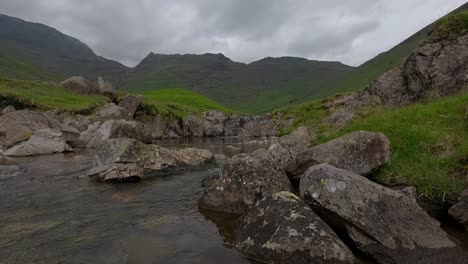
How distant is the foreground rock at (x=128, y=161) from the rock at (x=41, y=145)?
13.1 m

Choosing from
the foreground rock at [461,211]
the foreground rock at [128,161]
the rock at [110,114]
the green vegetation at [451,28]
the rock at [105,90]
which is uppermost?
the rock at [105,90]

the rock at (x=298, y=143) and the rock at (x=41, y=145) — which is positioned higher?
the rock at (x=41, y=145)

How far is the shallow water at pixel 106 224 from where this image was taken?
7379 mm

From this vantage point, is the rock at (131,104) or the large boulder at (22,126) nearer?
the large boulder at (22,126)

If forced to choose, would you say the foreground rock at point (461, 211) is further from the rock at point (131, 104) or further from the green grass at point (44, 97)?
the rock at point (131, 104)

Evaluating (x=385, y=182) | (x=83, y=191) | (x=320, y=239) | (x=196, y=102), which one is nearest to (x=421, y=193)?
(x=385, y=182)

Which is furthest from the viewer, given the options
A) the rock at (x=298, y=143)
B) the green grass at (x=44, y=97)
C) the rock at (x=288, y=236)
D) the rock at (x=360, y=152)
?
the green grass at (x=44, y=97)

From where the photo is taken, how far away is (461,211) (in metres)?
7.76

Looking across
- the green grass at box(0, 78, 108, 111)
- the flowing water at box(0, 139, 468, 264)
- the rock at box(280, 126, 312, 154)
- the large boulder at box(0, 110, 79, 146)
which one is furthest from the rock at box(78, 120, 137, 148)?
the rock at box(280, 126, 312, 154)

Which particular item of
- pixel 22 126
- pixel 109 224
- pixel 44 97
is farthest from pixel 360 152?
pixel 44 97

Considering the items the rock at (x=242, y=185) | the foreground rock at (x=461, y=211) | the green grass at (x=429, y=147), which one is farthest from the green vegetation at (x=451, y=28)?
the rock at (x=242, y=185)

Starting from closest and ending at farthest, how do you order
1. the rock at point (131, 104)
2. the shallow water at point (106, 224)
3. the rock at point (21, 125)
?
1. the shallow water at point (106, 224)
2. the rock at point (21, 125)
3. the rock at point (131, 104)

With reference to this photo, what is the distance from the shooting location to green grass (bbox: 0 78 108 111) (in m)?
48.9

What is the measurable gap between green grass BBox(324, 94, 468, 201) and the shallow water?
5.62m
